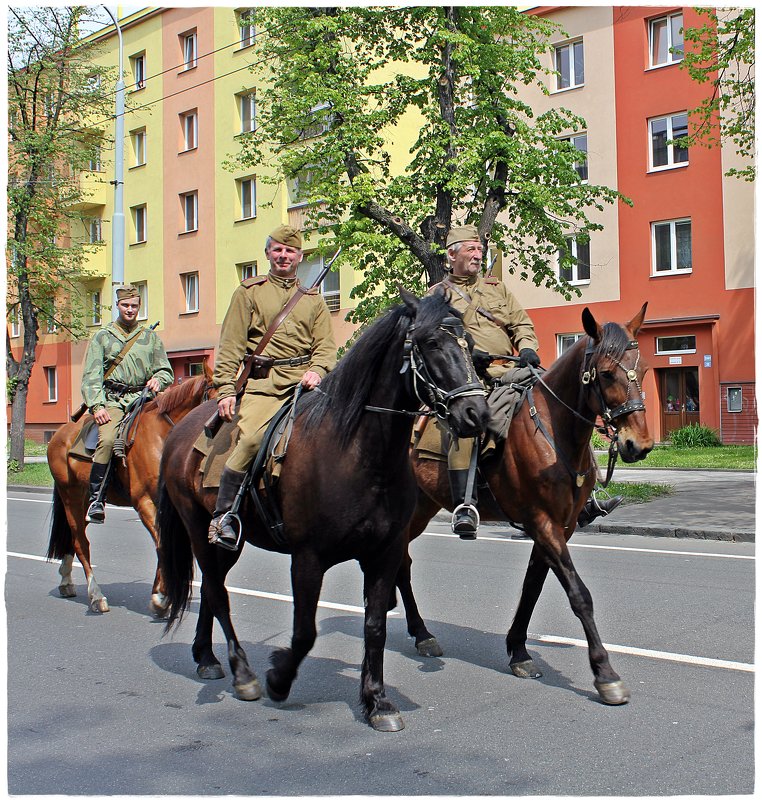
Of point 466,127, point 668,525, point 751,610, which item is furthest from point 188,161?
point 751,610

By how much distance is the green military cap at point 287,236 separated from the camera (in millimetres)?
5926

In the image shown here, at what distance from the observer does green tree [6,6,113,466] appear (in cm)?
2567

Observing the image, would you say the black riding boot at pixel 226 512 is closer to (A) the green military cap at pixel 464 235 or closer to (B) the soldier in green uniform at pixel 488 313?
(B) the soldier in green uniform at pixel 488 313

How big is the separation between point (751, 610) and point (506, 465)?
2.81 metres

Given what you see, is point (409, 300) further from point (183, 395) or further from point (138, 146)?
point (138, 146)

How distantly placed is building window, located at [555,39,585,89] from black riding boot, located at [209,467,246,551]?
29.1 metres

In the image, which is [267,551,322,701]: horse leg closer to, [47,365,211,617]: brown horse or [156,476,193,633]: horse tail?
[156,476,193,633]: horse tail

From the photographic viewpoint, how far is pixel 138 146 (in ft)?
137

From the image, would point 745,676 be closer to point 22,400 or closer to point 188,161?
point 22,400

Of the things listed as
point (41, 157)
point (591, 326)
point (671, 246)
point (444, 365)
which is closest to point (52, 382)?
point (41, 157)

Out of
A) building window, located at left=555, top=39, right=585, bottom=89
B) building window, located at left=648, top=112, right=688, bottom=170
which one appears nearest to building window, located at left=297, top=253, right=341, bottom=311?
building window, located at left=555, top=39, right=585, bottom=89

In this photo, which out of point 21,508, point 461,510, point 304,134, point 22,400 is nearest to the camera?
point 461,510

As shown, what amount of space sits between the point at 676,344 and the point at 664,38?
989cm

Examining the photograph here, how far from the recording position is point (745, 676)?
561cm
